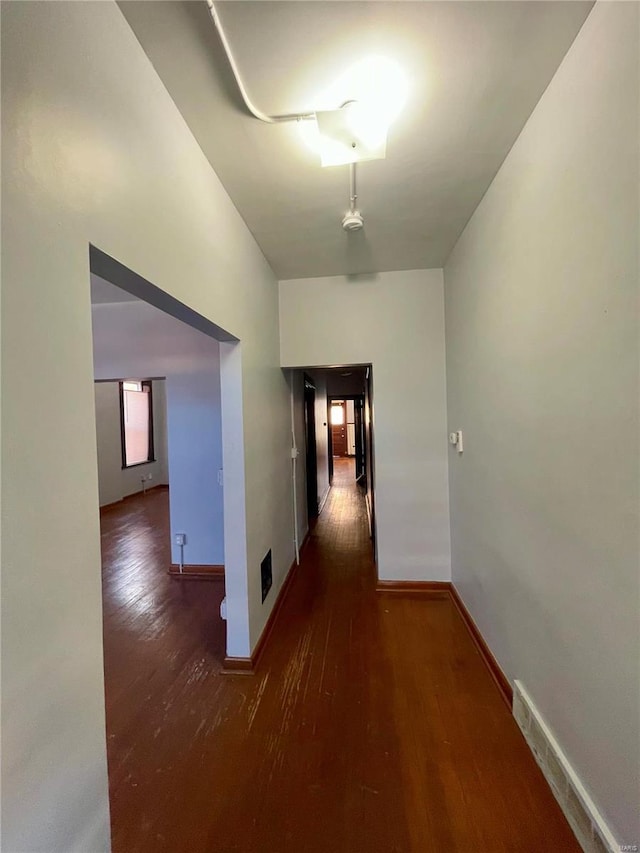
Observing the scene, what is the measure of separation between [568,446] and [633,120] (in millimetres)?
891

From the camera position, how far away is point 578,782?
1.13 meters

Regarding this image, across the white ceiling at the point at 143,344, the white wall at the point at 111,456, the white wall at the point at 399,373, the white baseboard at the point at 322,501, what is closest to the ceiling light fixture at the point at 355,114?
the white wall at the point at 399,373

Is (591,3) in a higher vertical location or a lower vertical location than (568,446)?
higher

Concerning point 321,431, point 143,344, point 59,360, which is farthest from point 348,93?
point 321,431

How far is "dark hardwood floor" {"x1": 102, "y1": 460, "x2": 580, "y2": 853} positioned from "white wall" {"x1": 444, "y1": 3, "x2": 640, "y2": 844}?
0.33m

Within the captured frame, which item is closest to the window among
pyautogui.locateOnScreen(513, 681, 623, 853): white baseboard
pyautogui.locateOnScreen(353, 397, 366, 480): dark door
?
pyautogui.locateOnScreen(353, 397, 366, 480): dark door

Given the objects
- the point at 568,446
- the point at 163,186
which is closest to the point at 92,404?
the point at 163,186

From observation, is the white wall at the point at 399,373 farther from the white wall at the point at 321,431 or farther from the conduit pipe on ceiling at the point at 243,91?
the white wall at the point at 321,431

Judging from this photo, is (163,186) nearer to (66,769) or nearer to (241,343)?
(241,343)

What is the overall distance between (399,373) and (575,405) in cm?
173

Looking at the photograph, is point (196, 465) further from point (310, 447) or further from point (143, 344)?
point (310, 447)

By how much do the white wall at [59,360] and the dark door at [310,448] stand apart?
133 inches

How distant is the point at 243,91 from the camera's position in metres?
1.12

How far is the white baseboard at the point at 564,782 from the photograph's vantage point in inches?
40.7
